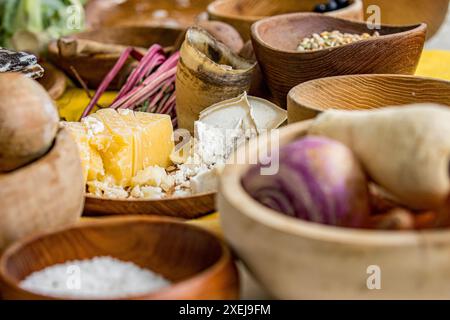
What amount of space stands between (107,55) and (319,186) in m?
1.03

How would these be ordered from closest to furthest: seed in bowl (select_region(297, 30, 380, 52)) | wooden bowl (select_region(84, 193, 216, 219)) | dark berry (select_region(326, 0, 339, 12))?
wooden bowl (select_region(84, 193, 216, 219)) < seed in bowl (select_region(297, 30, 380, 52)) < dark berry (select_region(326, 0, 339, 12))

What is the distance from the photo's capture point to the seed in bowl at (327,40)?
135 centimetres

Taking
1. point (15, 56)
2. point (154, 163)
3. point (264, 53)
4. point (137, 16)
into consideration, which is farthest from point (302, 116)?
point (137, 16)

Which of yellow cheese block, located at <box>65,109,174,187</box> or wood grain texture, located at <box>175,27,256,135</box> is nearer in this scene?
yellow cheese block, located at <box>65,109,174,187</box>

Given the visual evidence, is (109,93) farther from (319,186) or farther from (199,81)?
(319,186)

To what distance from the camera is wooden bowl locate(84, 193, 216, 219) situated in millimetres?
912

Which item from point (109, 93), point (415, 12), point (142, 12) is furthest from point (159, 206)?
point (142, 12)

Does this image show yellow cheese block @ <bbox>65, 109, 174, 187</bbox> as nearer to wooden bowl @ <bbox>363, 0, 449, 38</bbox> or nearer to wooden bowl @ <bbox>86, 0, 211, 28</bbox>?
wooden bowl @ <bbox>363, 0, 449, 38</bbox>

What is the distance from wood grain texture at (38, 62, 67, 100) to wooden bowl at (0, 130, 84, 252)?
31.7 inches

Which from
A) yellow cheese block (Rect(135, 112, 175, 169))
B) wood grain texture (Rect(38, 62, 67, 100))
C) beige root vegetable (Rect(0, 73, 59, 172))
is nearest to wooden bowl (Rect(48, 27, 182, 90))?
wood grain texture (Rect(38, 62, 67, 100))

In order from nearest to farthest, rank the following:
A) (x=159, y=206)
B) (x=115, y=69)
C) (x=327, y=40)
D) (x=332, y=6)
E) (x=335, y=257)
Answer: (x=335, y=257), (x=159, y=206), (x=327, y=40), (x=115, y=69), (x=332, y=6)

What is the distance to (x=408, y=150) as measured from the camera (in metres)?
0.61

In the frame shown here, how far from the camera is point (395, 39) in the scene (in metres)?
1.18

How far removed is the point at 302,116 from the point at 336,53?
317 millimetres
